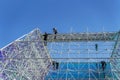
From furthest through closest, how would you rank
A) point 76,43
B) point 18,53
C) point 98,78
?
point 76,43
point 98,78
point 18,53

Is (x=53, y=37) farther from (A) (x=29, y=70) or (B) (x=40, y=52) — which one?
(A) (x=29, y=70)

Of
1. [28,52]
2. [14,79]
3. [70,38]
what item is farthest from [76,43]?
[14,79]

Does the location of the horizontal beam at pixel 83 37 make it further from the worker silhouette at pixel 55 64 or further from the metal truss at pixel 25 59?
the worker silhouette at pixel 55 64

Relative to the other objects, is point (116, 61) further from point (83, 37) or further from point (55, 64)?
point (55, 64)

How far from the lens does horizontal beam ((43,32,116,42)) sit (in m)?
31.4

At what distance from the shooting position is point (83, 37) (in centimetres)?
3186

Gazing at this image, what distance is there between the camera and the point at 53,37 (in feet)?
106

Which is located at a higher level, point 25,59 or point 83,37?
point 83,37

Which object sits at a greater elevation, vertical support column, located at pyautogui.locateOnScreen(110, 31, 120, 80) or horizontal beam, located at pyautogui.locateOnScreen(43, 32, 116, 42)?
horizontal beam, located at pyautogui.locateOnScreen(43, 32, 116, 42)

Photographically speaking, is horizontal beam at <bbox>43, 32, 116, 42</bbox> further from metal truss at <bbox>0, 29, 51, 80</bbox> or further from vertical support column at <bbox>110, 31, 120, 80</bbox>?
metal truss at <bbox>0, 29, 51, 80</bbox>

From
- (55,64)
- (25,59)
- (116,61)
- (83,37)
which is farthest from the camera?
(55,64)

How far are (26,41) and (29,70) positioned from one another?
3013 mm

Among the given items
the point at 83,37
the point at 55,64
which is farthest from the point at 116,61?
the point at 55,64

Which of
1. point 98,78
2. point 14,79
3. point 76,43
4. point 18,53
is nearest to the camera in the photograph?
point 14,79
